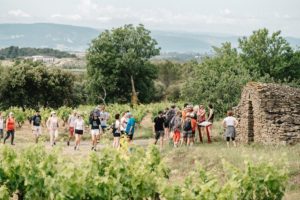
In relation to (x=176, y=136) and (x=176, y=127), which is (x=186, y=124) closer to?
(x=176, y=127)

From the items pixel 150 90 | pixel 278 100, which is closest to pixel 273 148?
pixel 278 100

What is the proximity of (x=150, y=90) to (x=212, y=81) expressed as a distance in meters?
40.0

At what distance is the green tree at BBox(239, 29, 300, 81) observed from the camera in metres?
63.1

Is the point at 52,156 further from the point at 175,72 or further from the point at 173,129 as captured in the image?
the point at 175,72

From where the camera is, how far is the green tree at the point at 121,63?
68188mm

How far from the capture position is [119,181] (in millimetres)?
11469

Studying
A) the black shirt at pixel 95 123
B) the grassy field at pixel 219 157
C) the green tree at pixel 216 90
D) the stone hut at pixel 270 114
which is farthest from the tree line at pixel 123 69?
the grassy field at pixel 219 157

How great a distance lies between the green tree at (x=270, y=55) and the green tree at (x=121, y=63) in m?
13.5

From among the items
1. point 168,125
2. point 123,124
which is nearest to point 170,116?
point 168,125

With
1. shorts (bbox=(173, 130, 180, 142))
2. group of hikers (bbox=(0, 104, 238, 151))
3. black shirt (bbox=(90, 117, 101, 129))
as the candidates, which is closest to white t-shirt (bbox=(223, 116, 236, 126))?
group of hikers (bbox=(0, 104, 238, 151))

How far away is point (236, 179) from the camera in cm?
1116

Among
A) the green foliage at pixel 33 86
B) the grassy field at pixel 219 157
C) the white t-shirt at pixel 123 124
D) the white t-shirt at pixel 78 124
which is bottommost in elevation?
the green foliage at pixel 33 86

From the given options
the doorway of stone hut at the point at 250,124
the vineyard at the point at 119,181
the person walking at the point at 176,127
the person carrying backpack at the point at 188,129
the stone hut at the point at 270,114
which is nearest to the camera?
the vineyard at the point at 119,181

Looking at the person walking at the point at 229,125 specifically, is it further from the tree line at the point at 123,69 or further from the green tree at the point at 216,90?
the tree line at the point at 123,69
